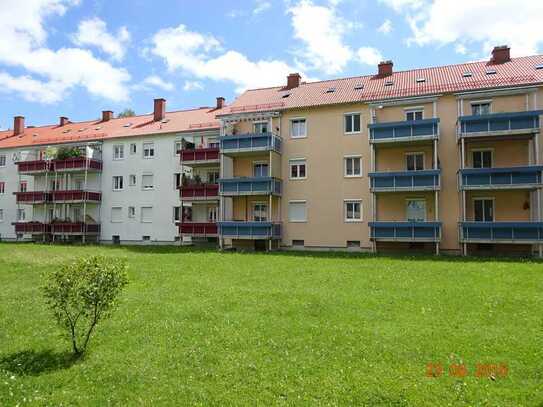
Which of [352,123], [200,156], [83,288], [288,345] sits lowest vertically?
[288,345]

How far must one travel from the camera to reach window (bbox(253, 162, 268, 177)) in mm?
32078

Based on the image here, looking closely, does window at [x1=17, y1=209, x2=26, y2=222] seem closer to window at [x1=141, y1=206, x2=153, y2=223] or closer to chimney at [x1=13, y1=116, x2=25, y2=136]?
chimney at [x1=13, y1=116, x2=25, y2=136]

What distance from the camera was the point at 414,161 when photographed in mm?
28250

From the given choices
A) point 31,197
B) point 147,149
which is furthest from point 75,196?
point 147,149

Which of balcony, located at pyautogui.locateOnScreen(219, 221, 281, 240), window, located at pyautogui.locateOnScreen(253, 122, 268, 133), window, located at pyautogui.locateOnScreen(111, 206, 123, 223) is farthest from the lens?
window, located at pyautogui.locateOnScreen(111, 206, 123, 223)

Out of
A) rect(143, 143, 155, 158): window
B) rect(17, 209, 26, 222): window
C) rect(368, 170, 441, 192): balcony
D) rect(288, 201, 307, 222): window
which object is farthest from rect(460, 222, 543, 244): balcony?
rect(17, 209, 26, 222): window

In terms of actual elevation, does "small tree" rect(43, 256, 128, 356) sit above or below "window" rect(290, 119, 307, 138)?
below

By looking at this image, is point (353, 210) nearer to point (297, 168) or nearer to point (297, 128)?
point (297, 168)

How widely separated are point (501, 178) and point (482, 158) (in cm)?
263

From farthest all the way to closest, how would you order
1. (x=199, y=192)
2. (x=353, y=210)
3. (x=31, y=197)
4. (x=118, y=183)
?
1. (x=31, y=197)
2. (x=118, y=183)
3. (x=199, y=192)
4. (x=353, y=210)

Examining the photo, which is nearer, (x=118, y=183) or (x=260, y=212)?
(x=260, y=212)

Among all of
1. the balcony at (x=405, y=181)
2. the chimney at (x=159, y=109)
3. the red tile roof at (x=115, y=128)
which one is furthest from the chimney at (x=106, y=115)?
the balcony at (x=405, y=181)

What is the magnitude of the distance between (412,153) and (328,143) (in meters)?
5.60

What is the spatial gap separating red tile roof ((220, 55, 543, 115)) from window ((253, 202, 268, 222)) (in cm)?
692
